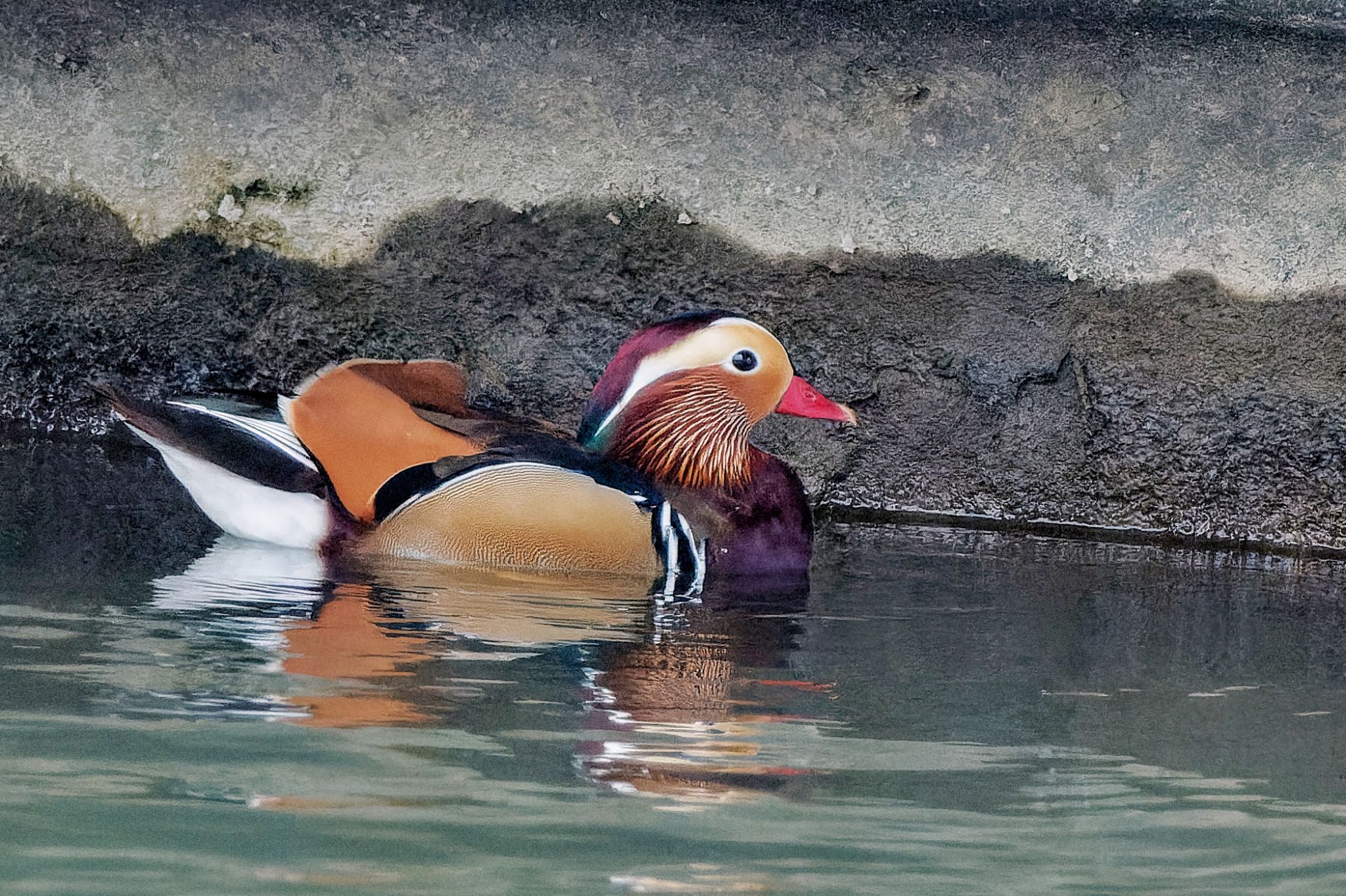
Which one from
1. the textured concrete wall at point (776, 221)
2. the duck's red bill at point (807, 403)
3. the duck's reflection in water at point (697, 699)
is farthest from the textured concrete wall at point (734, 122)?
the duck's reflection in water at point (697, 699)

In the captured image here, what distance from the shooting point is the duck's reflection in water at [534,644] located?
2.25 m

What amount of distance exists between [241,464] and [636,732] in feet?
5.15

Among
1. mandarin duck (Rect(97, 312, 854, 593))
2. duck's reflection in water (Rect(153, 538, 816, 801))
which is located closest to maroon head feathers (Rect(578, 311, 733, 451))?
mandarin duck (Rect(97, 312, 854, 593))

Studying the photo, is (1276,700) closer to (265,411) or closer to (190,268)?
(265,411)

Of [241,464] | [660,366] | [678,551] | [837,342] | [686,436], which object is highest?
[837,342]

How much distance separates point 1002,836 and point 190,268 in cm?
329

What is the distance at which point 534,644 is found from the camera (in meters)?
2.79

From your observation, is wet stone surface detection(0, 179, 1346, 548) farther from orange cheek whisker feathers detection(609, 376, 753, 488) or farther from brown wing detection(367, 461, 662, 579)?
brown wing detection(367, 461, 662, 579)

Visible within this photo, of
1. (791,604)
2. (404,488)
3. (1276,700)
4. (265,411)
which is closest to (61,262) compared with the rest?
(265,411)

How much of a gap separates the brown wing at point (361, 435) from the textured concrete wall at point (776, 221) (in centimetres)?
108

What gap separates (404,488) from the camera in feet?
11.2

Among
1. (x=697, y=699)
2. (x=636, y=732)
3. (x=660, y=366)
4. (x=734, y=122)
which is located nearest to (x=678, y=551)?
(x=660, y=366)

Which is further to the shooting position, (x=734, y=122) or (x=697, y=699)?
(x=734, y=122)

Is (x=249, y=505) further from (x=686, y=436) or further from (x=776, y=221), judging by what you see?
(x=776, y=221)
